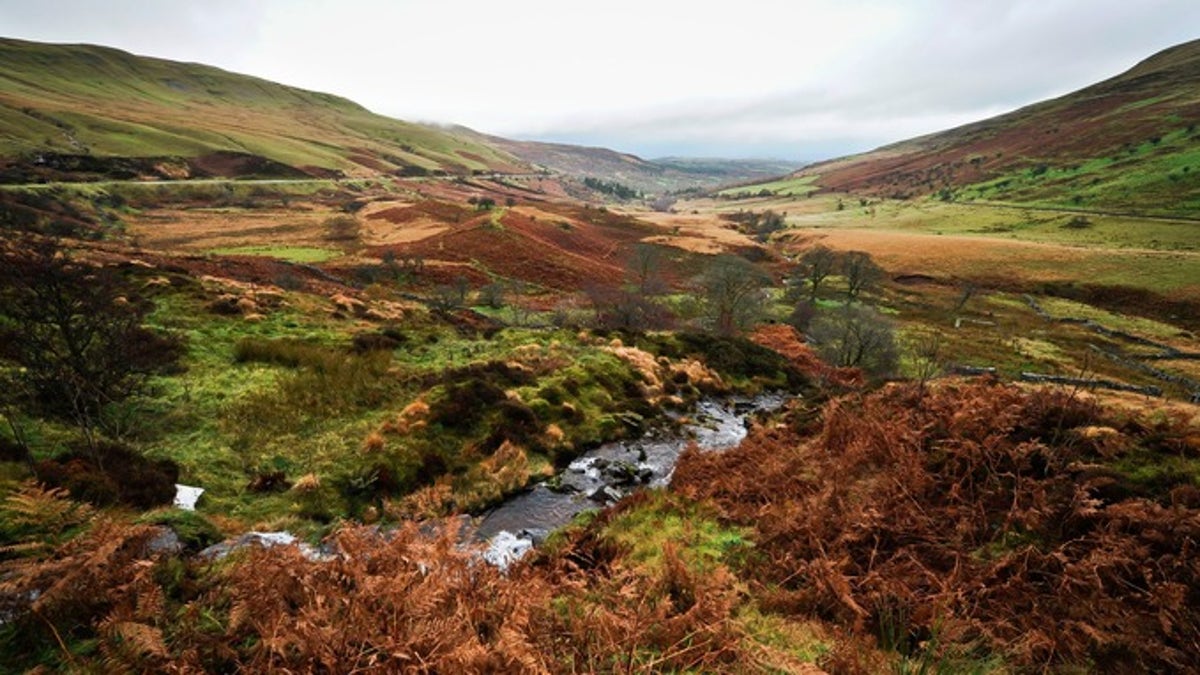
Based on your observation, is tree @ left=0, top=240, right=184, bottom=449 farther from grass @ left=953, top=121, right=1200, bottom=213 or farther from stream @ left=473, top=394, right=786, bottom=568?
grass @ left=953, top=121, right=1200, bottom=213

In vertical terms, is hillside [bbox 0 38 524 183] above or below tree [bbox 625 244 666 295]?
above

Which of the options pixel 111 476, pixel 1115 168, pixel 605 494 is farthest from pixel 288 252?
pixel 1115 168

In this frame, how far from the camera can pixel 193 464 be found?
1299 centimetres

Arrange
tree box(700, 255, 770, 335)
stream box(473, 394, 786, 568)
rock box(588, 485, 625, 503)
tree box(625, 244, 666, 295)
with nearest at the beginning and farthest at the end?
stream box(473, 394, 786, 568) < rock box(588, 485, 625, 503) < tree box(700, 255, 770, 335) < tree box(625, 244, 666, 295)

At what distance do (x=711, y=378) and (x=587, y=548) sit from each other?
19.9 m

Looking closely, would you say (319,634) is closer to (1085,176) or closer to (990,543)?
(990,543)

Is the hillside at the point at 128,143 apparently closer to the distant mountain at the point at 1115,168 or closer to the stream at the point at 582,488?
the stream at the point at 582,488

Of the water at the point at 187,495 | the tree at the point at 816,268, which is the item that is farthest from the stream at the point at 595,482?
the tree at the point at 816,268

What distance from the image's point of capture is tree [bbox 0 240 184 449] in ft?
41.4

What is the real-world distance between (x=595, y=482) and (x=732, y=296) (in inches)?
1342

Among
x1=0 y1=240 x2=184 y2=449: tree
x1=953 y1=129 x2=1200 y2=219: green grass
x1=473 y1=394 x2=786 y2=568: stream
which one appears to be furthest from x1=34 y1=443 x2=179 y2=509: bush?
x1=953 y1=129 x2=1200 y2=219: green grass

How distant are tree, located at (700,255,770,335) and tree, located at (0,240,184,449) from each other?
129ft

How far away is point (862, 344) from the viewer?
39.6 m

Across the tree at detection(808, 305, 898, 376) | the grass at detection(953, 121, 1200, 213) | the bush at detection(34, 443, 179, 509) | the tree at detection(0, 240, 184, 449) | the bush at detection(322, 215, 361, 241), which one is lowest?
the tree at detection(808, 305, 898, 376)
